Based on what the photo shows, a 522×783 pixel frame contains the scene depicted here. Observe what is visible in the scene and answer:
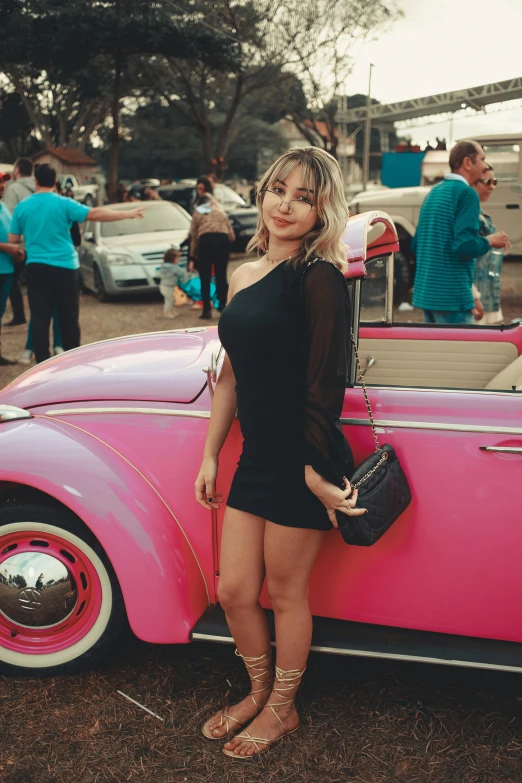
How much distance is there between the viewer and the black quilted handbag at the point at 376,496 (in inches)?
84.9

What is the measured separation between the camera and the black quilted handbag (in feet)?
7.07

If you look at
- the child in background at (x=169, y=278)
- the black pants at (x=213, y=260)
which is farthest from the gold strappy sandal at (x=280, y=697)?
the child in background at (x=169, y=278)

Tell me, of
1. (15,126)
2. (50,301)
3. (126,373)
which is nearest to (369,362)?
(126,373)

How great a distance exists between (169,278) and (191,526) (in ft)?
25.7

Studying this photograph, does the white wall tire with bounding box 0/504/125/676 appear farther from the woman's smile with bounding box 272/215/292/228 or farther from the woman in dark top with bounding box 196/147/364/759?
the woman's smile with bounding box 272/215/292/228

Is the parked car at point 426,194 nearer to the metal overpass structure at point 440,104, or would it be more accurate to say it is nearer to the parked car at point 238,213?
the parked car at point 238,213

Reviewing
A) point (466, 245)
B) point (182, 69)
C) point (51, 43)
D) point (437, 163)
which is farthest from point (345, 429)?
point (182, 69)

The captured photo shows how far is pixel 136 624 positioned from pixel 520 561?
126 centimetres

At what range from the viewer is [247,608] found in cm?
236

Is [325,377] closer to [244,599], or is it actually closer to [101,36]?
[244,599]

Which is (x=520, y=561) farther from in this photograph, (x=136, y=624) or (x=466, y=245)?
(x=466, y=245)

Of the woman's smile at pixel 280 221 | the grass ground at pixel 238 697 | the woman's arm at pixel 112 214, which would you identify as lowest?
the grass ground at pixel 238 697

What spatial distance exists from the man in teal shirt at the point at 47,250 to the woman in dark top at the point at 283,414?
426 centimetres

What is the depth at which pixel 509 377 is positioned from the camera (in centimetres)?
307
